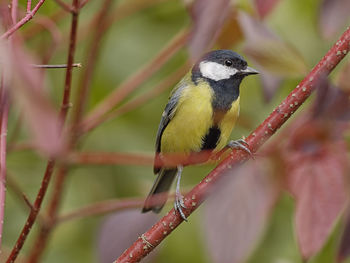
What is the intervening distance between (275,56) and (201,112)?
58 centimetres

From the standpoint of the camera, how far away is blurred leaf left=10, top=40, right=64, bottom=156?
0.37 metres

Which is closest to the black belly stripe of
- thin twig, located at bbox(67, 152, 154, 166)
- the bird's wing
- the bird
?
the bird

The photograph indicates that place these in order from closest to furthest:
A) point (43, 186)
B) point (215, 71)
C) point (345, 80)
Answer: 1. point (345, 80)
2. point (43, 186)
3. point (215, 71)

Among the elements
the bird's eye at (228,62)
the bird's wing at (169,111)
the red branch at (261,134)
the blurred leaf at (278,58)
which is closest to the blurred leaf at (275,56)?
→ the blurred leaf at (278,58)

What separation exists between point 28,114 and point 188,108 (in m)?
1.20

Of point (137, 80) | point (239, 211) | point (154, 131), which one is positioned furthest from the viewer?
point (154, 131)

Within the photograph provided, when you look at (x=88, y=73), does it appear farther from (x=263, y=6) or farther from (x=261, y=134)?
(x=261, y=134)

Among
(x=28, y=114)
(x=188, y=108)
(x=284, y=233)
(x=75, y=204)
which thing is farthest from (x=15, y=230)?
(x=28, y=114)

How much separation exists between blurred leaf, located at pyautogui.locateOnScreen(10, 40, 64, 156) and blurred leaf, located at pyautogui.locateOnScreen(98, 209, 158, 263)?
28.7 inches

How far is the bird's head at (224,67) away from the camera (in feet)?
5.62

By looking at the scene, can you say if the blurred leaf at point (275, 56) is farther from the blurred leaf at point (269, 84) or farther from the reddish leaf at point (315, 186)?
the reddish leaf at point (315, 186)

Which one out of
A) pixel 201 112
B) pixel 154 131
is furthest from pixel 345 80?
pixel 154 131

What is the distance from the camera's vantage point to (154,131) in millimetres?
2184

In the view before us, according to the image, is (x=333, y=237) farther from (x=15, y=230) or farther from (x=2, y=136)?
(x=2, y=136)
